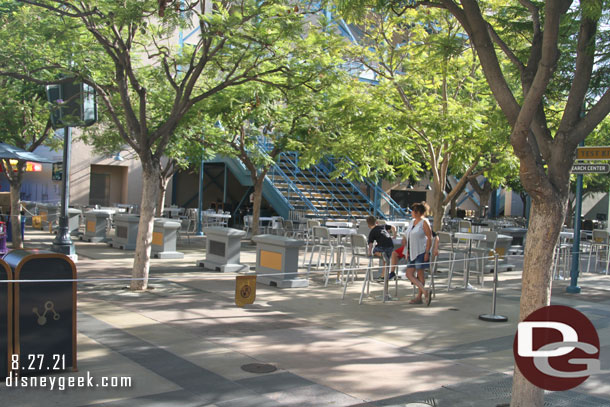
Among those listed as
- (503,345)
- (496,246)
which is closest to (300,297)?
(503,345)

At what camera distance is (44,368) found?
19.7ft

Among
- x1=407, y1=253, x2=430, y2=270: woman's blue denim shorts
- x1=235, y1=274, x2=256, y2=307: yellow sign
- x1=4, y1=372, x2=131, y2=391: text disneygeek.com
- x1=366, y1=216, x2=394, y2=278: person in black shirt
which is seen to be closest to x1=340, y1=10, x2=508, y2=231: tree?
x1=366, y1=216, x2=394, y2=278: person in black shirt

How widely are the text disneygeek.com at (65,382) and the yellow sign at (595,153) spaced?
9682 mm

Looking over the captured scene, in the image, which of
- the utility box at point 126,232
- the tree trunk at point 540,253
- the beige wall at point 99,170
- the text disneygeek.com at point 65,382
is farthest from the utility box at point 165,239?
the beige wall at point 99,170

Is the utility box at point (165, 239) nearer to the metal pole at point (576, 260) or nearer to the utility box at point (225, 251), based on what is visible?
the utility box at point (225, 251)

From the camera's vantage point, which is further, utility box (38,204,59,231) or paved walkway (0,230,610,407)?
utility box (38,204,59,231)

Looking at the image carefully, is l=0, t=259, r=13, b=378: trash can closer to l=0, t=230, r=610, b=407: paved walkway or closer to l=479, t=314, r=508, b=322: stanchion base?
l=0, t=230, r=610, b=407: paved walkway

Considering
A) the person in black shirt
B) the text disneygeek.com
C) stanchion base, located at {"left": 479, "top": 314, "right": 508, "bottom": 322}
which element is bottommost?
the text disneygeek.com

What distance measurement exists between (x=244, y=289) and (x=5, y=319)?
3362 mm

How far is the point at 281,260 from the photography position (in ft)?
42.0

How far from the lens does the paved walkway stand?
5.79 metres

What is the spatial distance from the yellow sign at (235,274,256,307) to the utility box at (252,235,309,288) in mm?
3914

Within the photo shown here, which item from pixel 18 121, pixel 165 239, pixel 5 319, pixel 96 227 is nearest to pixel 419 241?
pixel 5 319

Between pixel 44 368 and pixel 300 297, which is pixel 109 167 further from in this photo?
pixel 44 368
